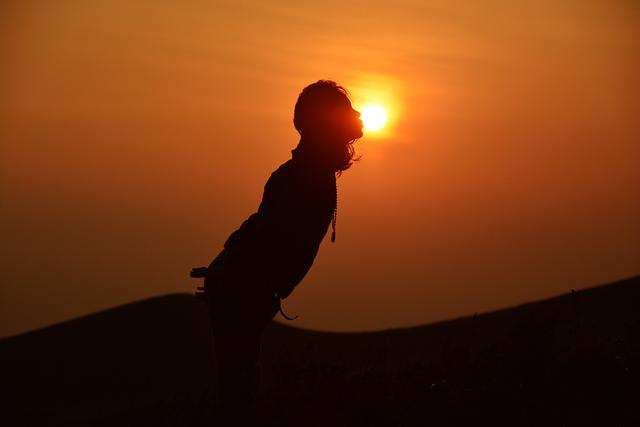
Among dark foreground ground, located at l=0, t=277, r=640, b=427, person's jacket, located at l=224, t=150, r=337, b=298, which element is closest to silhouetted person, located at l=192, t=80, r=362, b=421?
person's jacket, located at l=224, t=150, r=337, b=298

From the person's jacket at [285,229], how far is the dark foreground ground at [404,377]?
115 cm

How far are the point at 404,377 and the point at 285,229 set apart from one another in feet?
8.26

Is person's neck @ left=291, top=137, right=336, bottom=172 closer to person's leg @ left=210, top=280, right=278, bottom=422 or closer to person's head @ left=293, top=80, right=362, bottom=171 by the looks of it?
person's head @ left=293, top=80, right=362, bottom=171

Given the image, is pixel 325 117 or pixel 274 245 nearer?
pixel 274 245

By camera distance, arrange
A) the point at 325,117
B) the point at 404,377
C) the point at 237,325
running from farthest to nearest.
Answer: the point at 404,377 → the point at 325,117 → the point at 237,325

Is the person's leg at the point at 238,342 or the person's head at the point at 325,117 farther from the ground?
the person's head at the point at 325,117

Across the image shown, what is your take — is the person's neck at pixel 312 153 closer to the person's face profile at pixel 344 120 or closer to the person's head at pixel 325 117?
the person's head at pixel 325 117

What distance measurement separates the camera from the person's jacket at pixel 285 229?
5.73 m

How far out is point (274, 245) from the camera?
574cm

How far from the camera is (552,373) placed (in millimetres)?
7160

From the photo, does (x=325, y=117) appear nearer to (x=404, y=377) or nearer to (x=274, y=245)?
(x=274, y=245)

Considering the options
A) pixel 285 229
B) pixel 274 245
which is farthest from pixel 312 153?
pixel 274 245

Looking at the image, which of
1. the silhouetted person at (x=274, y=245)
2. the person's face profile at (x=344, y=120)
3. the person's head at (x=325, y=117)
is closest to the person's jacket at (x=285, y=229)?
the silhouetted person at (x=274, y=245)

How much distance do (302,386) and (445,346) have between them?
1187mm
